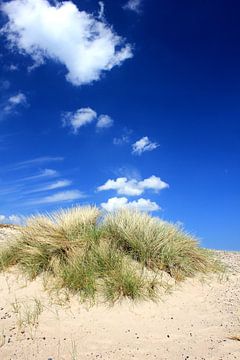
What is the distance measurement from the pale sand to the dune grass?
32cm

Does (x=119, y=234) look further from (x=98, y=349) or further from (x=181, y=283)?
(x=98, y=349)

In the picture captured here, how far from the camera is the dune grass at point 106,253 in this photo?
24.8 feet

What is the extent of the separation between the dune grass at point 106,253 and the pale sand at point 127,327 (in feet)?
1.05

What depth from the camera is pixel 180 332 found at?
21.5 ft

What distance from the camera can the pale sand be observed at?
5.84 meters

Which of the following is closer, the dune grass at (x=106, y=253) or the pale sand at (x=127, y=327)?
the pale sand at (x=127, y=327)

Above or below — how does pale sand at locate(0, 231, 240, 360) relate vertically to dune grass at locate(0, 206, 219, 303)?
below

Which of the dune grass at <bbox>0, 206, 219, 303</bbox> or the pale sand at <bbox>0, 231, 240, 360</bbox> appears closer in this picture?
the pale sand at <bbox>0, 231, 240, 360</bbox>

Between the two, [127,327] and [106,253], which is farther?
[106,253]

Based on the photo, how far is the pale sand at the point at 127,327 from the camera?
5.84m

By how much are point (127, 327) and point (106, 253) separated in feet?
5.70

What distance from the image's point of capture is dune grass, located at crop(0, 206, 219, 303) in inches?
298

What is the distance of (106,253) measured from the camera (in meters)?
8.19

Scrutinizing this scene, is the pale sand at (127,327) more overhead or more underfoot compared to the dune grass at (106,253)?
more underfoot
